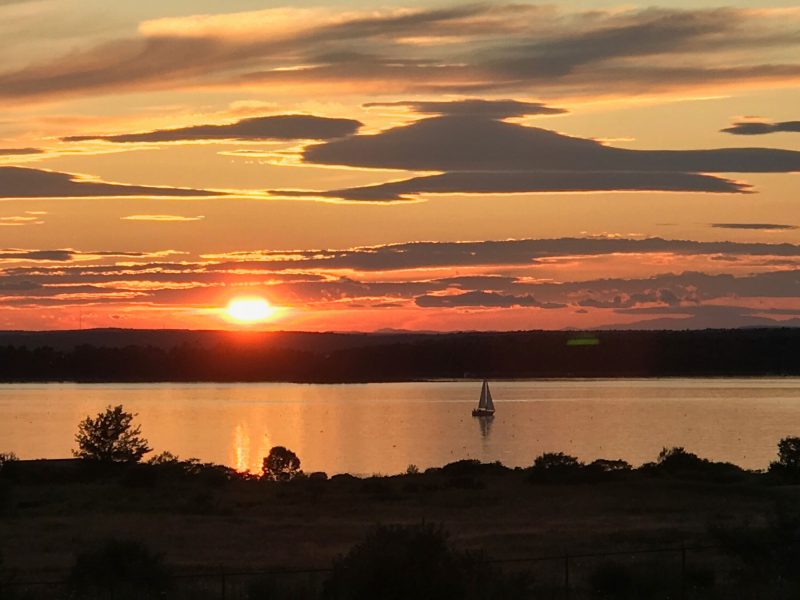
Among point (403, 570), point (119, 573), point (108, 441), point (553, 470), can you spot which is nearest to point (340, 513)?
point (553, 470)

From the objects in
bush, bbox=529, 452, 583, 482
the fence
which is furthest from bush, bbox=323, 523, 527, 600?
bush, bbox=529, 452, 583, 482

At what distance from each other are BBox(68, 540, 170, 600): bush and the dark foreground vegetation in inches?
2.2

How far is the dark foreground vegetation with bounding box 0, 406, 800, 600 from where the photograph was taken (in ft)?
81.8

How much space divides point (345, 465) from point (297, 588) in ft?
271

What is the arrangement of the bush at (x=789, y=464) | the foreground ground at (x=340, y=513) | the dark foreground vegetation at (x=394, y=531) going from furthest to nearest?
the bush at (x=789, y=464) → the foreground ground at (x=340, y=513) → the dark foreground vegetation at (x=394, y=531)

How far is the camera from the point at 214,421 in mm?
189875

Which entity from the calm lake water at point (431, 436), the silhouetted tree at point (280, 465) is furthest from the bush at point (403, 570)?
the calm lake water at point (431, 436)

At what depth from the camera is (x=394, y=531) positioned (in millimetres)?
22969

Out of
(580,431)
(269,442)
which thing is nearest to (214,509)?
(269,442)

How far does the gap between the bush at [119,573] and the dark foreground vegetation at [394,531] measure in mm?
55

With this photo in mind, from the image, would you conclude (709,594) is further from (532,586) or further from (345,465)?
(345,465)

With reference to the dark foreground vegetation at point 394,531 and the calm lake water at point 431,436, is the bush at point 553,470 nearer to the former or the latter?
the dark foreground vegetation at point 394,531

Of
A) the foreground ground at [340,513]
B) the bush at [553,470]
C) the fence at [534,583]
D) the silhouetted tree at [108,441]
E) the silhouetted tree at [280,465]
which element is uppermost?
the silhouetted tree at [108,441]

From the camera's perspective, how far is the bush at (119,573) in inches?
1069
